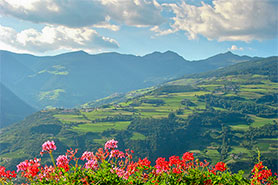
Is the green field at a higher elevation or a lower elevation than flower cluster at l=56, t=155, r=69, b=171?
lower

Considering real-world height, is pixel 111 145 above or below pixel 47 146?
below

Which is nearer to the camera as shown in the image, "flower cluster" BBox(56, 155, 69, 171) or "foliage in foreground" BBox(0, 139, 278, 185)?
"foliage in foreground" BBox(0, 139, 278, 185)

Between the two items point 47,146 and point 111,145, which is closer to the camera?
point 47,146

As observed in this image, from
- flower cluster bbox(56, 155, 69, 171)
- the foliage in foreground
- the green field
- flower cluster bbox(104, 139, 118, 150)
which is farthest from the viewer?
the green field

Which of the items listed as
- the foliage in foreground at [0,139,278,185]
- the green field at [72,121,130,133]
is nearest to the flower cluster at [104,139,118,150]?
the foliage in foreground at [0,139,278,185]

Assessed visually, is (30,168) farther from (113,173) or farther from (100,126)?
(100,126)

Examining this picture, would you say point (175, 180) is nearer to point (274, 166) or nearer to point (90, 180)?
point (90, 180)

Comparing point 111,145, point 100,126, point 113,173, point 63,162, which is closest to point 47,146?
point 63,162

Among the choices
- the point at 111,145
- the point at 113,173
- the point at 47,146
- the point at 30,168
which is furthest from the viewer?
the point at 111,145

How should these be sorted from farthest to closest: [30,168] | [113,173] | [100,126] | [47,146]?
[100,126] → [47,146] → [30,168] → [113,173]

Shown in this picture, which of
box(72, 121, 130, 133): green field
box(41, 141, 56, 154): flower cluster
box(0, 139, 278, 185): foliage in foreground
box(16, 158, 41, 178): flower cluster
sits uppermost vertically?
box(41, 141, 56, 154): flower cluster

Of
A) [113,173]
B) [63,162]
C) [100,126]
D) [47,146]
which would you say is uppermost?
[47,146]

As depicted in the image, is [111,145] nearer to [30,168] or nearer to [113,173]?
[113,173]

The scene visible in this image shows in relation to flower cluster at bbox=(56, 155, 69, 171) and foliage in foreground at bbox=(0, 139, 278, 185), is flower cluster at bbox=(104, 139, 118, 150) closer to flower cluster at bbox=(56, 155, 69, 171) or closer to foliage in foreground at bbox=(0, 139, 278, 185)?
foliage in foreground at bbox=(0, 139, 278, 185)
